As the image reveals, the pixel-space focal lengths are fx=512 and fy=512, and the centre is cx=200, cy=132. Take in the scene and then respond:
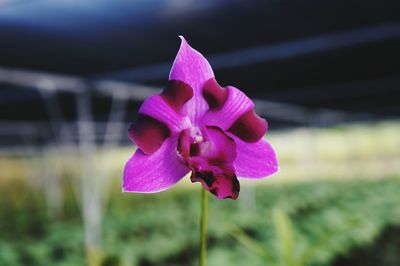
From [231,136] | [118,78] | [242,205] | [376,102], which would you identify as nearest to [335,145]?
[376,102]

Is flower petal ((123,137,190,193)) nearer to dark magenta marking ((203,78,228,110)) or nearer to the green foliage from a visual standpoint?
dark magenta marking ((203,78,228,110))

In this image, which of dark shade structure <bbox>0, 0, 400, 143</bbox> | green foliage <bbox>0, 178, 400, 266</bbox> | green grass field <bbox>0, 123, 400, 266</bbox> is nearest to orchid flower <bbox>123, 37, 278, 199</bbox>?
green grass field <bbox>0, 123, 400, 266</bbox>

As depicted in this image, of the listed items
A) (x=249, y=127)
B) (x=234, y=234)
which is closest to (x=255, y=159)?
(x=249, y=127)

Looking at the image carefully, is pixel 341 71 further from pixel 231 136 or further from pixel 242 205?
pixel 231 136

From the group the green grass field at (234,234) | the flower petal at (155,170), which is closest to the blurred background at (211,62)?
the green grass field at (234,234)

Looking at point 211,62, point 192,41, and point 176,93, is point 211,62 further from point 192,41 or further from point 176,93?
point 176,93

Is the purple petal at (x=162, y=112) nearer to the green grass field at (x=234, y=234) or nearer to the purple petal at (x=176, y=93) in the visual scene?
the purple petal at (x=176, y=93)
